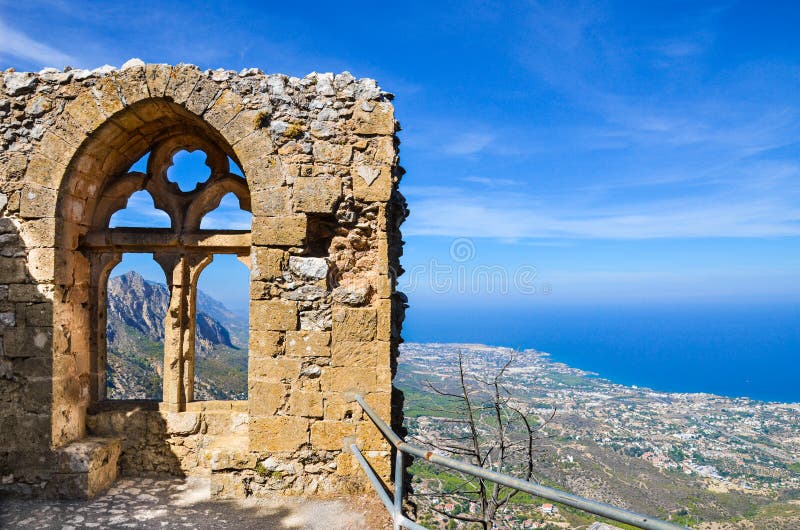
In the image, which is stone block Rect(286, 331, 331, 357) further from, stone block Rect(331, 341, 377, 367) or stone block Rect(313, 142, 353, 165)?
stone block Rect(313, 142, 353, 165)

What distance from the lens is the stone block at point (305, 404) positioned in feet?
14.8

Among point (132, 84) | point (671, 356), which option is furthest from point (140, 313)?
point (671, 356)

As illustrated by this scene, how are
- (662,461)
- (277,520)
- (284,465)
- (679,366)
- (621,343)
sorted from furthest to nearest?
1. (621,343)
2. (679,366)
3. (662,461)
4. (284,465)
5. (277,520)

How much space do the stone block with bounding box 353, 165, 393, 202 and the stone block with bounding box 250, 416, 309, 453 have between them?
86.4 inches

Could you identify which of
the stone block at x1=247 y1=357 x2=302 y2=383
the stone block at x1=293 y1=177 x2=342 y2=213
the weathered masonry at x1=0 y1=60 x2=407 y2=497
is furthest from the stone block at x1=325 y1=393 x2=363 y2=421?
the stone block at x1=293 y1=177 x2=342 y2=213

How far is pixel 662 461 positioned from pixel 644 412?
15.6 m

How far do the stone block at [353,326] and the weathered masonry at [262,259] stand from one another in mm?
13

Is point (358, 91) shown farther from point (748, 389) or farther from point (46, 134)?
point (748, 389)

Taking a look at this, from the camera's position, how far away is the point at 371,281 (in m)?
4.68

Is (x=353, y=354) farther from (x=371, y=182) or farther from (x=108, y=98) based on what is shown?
(x=108, y=98)

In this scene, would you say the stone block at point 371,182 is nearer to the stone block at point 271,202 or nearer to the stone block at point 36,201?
the stone block at point 271,202

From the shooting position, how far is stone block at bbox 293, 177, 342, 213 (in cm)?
458

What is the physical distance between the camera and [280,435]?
452 cm

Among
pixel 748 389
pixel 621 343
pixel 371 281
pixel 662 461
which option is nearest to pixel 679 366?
pixel 748 389
